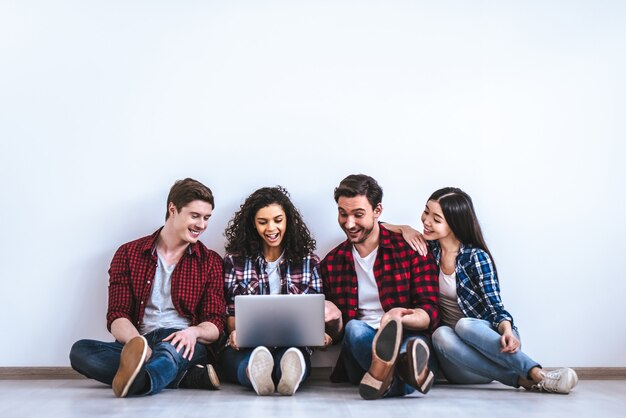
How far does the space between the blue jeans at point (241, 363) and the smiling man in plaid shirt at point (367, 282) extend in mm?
225

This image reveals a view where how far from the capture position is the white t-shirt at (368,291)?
11.0ft

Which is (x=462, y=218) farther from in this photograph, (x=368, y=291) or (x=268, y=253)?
(x=268, y=253)

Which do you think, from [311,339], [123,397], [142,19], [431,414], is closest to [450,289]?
[311,339]

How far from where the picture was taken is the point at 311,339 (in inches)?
117

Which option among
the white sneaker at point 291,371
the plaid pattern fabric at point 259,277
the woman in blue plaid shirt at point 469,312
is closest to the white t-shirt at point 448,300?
the woman in blue plaid shirt at point 469,312

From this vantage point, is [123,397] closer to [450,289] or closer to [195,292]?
[195,292]

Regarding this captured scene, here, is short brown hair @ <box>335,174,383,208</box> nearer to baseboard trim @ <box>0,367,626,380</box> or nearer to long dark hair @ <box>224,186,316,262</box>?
long dark hair @ <box>224,186,316,262</box>

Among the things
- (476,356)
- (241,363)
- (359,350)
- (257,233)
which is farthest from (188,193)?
(476,356)

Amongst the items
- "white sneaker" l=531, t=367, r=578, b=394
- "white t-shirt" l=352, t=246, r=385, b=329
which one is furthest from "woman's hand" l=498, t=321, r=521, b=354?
"white t-shirt" l=352, t=246, r=385, b=329

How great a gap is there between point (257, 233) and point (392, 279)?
67 cm

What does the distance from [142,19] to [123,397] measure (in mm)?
1894

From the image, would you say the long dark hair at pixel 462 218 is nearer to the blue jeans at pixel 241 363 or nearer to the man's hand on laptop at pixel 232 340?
the blue jeans at pixel 241 363

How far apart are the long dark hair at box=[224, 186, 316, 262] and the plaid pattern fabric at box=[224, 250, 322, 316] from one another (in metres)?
0.04

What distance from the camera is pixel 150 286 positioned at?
333 centimetres
